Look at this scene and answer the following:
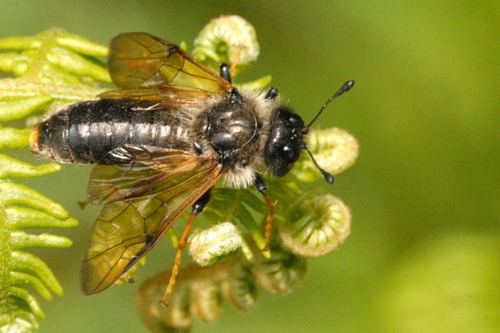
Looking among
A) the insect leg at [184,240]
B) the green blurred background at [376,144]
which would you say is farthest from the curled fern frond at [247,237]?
the green blurred background at [376,144]

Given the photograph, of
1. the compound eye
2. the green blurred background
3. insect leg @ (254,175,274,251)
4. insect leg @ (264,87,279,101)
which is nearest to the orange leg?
insect leg @ (254,175,274,251)

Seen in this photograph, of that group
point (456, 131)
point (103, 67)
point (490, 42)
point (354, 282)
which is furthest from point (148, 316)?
point (490, 42)

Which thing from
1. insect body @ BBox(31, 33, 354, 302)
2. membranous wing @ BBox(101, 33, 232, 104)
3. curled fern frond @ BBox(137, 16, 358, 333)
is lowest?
curled fern frond @ BBox(137, 16, 358, 333)

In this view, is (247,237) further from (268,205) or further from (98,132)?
(98,132)

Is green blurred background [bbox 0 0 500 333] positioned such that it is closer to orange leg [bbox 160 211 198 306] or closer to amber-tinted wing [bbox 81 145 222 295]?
orange leg [bbox 160 211 198 306]

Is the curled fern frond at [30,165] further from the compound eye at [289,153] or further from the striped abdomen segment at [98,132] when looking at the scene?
the compound eye at [289,153]

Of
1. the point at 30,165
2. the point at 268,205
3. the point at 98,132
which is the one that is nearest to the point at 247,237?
the point at 268,205
